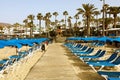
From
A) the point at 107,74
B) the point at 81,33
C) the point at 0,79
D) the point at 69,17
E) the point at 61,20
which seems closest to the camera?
the point at 107,74

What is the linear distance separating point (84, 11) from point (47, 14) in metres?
46.3

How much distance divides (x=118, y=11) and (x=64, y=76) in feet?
208

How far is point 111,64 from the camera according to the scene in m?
12.5

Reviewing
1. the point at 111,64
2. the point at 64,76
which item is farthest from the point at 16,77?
the point at 111,64

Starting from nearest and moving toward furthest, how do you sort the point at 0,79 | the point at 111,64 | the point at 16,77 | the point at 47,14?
the point at 0,79 < the point at 16,77 < the point at 111,64 < the point at 47,14

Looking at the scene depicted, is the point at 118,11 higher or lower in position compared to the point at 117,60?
higher

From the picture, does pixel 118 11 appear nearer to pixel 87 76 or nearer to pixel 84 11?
pixel 84 11

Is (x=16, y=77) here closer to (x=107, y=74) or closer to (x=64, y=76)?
(x=64, y=76)

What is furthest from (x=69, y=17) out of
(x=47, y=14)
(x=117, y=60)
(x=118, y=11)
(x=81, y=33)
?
(x=117, y=60)

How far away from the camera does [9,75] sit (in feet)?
39.3

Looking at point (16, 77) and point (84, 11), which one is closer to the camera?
point (16, 77)

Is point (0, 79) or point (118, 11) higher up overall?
point (118, 11)

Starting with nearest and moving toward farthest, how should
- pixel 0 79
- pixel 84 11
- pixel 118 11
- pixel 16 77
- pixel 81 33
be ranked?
pixel 0 79, pixel 16 77, pixel 84 11, pixel 118 11, pixel 81 33

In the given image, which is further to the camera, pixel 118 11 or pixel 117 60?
pixel 118 11
